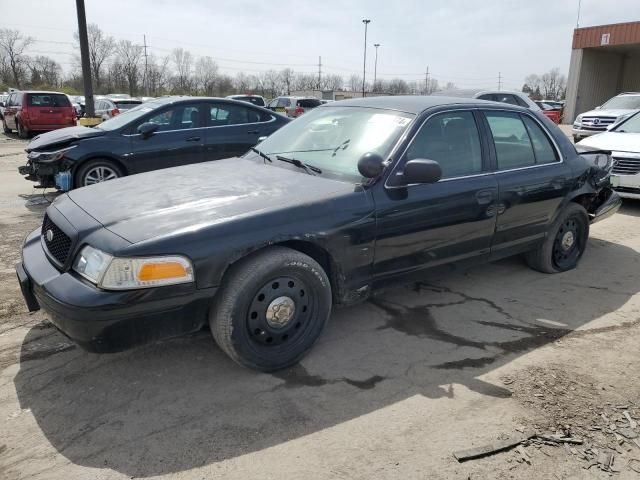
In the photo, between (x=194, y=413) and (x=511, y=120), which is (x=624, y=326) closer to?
(x=511, y=120)

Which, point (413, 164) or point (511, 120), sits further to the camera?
point (511, 120)

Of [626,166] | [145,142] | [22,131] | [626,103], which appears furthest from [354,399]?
[22,131]

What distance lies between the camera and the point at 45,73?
6169cm

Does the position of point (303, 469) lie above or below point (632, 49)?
below

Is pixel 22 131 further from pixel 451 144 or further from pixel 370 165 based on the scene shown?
pixel 370 165

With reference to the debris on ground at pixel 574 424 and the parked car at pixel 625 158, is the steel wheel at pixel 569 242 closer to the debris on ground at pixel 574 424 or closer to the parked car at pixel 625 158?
the debris on ground at pixel 574 424

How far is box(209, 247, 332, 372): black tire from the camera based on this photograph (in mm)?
2783

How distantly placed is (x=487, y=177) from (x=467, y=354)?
142 centimetres

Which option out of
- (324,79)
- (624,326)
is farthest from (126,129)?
(324,79)

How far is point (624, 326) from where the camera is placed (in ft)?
12.5

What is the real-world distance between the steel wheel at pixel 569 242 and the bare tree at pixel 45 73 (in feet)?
204

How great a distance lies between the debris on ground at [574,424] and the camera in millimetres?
2406

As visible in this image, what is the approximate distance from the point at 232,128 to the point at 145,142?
1394 millimetres

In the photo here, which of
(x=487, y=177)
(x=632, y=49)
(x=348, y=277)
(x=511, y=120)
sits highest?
(x=632, y=49)
